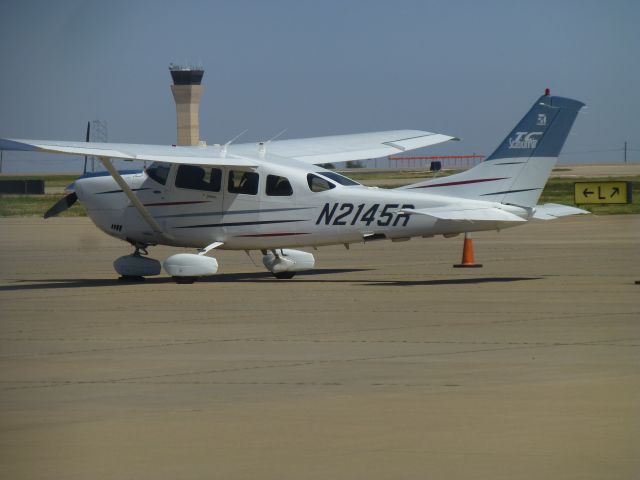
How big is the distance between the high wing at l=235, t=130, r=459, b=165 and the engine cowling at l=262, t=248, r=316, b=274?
2.43 metres

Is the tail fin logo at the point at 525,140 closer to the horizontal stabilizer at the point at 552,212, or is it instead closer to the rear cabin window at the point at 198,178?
the horizontal stabilizer at the point at 552,212

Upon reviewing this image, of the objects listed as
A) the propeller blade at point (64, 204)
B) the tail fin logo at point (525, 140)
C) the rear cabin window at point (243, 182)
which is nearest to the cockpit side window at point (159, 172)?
the rear cabin window at point (243, 182)

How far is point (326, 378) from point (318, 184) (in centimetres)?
894

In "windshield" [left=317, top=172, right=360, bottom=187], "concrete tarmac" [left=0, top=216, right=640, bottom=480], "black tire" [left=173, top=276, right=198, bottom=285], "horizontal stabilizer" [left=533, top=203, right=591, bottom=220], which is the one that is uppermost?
"windshield" [left=317, top=172, right=360, bottom=187]

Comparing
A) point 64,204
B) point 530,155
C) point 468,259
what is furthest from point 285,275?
point 530,155

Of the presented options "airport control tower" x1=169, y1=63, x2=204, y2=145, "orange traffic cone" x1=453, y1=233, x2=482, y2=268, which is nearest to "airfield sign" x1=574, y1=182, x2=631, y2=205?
"orange traffic cone" x1=453, y1=233, x2=482, y2=268

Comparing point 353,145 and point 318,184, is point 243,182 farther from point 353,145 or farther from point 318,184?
point 353,145

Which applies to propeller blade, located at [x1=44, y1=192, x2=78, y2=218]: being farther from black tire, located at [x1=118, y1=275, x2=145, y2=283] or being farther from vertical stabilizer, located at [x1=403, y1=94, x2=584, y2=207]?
vertical stabilizer, located at [x1=403, y1=94, x2=584, y2=207]

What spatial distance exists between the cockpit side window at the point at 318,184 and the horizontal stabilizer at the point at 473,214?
1.70 m

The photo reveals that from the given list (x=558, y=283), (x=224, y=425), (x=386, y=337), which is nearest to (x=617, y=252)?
(x=558, y=283)

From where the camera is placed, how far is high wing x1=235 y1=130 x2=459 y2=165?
2197cm

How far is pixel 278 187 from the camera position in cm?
1850

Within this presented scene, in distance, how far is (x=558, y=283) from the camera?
17.3 meters

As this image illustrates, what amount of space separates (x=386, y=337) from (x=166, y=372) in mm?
2678
